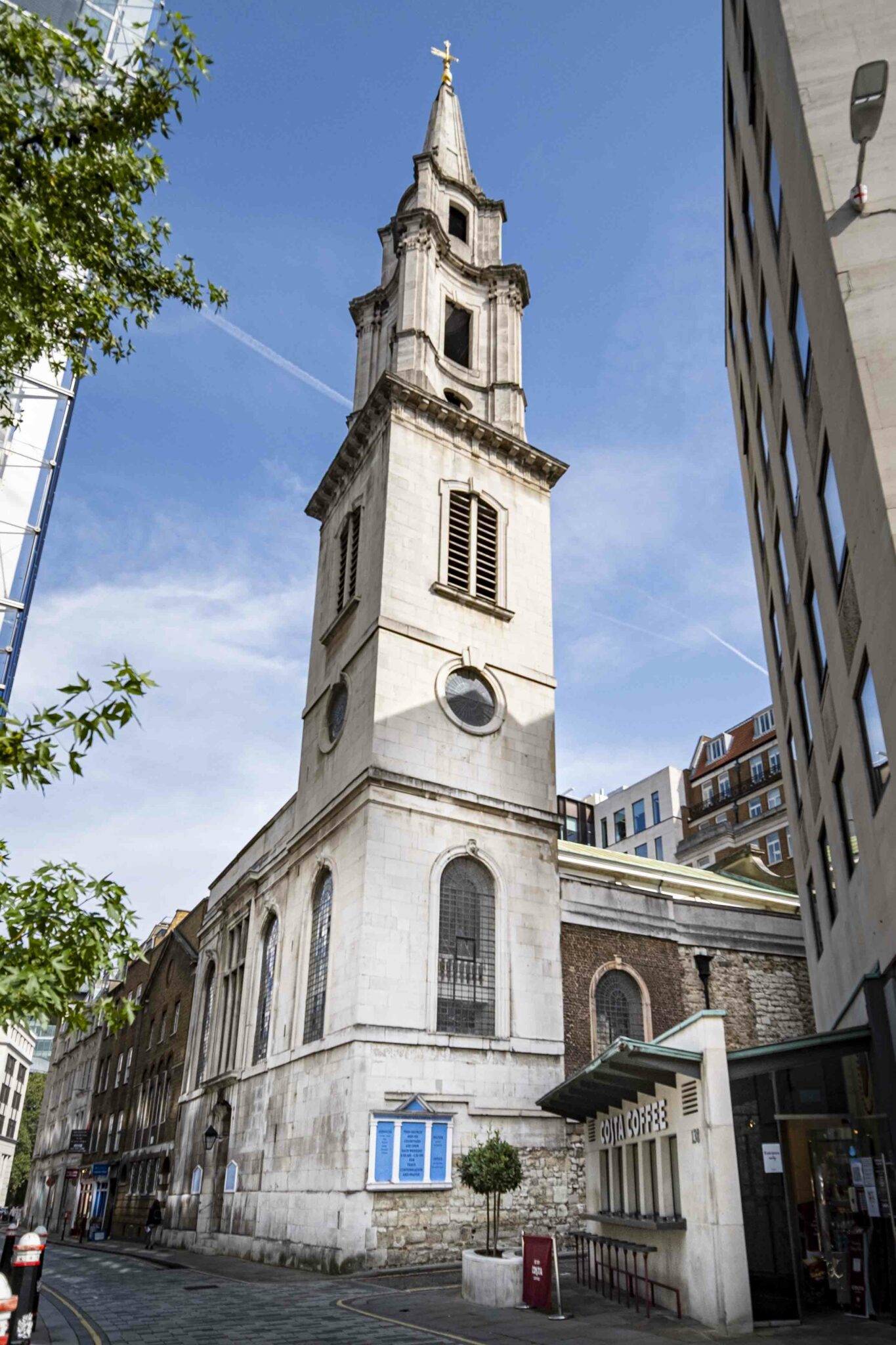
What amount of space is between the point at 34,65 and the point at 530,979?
21546 mm

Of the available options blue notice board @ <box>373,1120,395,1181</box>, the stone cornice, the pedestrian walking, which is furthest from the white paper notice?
the pedestrian walking

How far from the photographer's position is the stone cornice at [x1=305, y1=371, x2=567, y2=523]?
30922mm

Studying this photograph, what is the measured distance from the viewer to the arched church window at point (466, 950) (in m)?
23.9

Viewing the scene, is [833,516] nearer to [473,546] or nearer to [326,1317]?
[326,1317]

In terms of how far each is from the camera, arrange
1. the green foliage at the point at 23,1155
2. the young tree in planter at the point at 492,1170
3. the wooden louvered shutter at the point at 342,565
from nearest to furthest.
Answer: the young tree in planter at the point at 492,1170 → the wooden louvered shutter at the point at 342,565 → the green foliage at the point at 23,1155

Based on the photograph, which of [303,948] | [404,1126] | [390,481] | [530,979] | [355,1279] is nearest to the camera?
[355,1279]

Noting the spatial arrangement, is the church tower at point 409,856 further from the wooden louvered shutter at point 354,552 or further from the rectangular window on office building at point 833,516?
the rectangular window on office building at point 833,516

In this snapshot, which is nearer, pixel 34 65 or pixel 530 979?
pixel 34 65

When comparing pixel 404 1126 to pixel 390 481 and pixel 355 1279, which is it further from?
pixel 390 481

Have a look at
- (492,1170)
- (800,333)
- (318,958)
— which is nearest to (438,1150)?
(492,1170)

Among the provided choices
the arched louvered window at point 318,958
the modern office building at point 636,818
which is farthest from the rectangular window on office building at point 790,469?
the modern office building at point 636,818

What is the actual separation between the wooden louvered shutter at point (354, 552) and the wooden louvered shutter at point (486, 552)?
3.75m

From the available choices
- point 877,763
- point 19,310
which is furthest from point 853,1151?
point 19,310

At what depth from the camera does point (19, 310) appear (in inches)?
371
